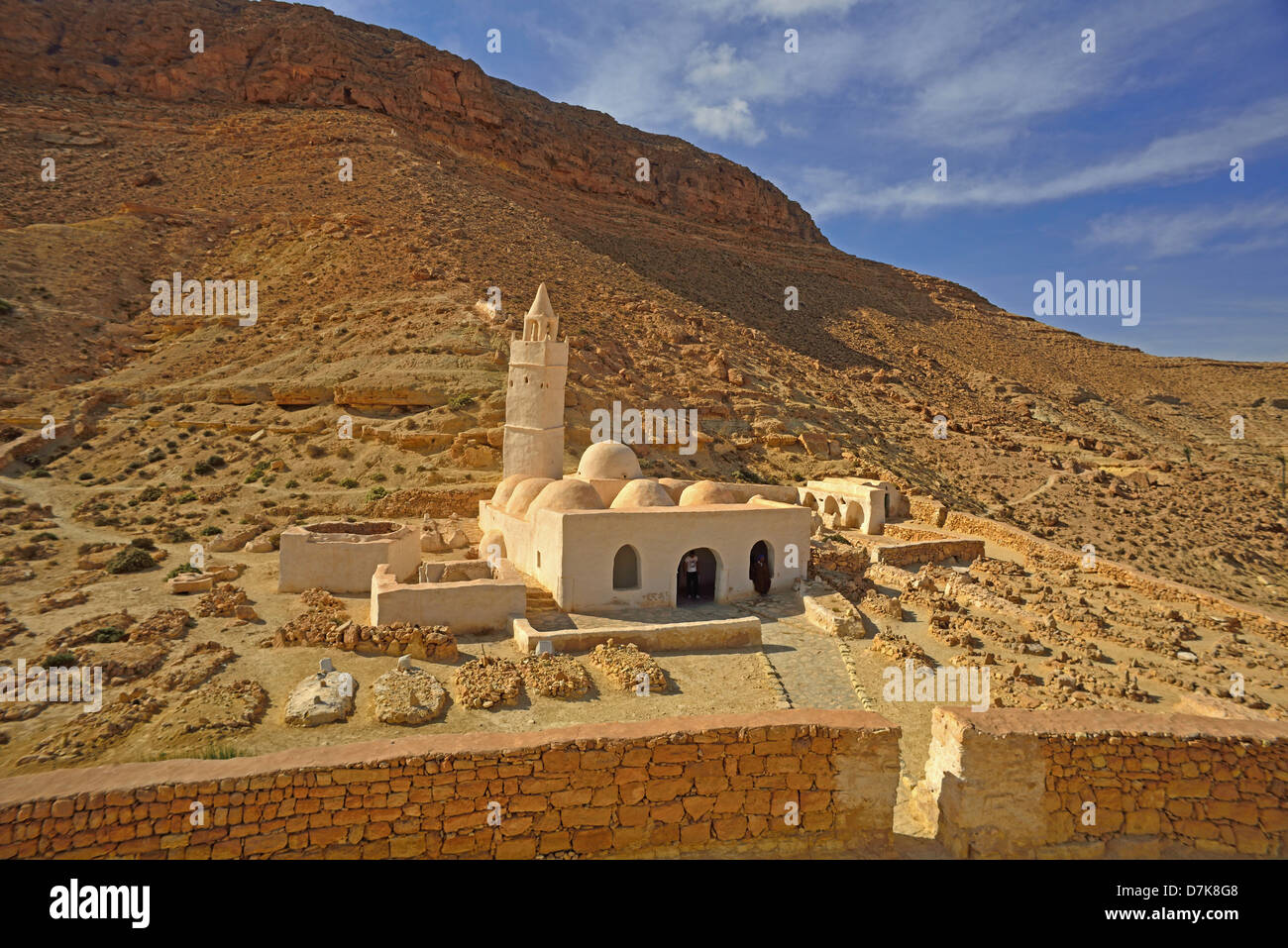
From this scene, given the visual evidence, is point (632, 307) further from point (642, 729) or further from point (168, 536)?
point (642, 729)

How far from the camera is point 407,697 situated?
8.54 m

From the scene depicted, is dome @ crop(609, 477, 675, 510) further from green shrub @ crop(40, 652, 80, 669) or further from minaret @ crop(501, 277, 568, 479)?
green shrub @ crop(40, 652, 80, 669)

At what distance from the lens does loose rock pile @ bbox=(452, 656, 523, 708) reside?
877 centimetres

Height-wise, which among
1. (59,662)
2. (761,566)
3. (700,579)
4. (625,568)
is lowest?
(59,662)

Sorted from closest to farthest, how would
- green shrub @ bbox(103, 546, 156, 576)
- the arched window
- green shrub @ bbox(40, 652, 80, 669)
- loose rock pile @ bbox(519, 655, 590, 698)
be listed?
loose rock pile @ bbox(519, 655, 590, 698) < green shrub @ bbox(40, 652, 80, 669) < the arched window < green shrub @ bbox(103, 546, 156, 576)

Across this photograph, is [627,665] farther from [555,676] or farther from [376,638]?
[376,638]

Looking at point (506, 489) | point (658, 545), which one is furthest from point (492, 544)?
point (658, 545)

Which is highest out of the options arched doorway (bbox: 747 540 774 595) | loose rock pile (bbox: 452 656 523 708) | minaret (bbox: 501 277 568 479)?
minaret (bbox: 501 277 568 479)

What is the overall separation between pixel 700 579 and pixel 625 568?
6.43ft

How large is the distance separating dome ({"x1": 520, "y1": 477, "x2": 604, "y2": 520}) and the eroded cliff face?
155 ft

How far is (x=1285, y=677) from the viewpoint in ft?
35.0

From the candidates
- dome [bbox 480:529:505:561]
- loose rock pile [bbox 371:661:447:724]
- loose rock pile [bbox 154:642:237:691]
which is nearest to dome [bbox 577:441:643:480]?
dome [bbox 480:529:505:561]

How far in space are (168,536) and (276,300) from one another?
18.3 metres
